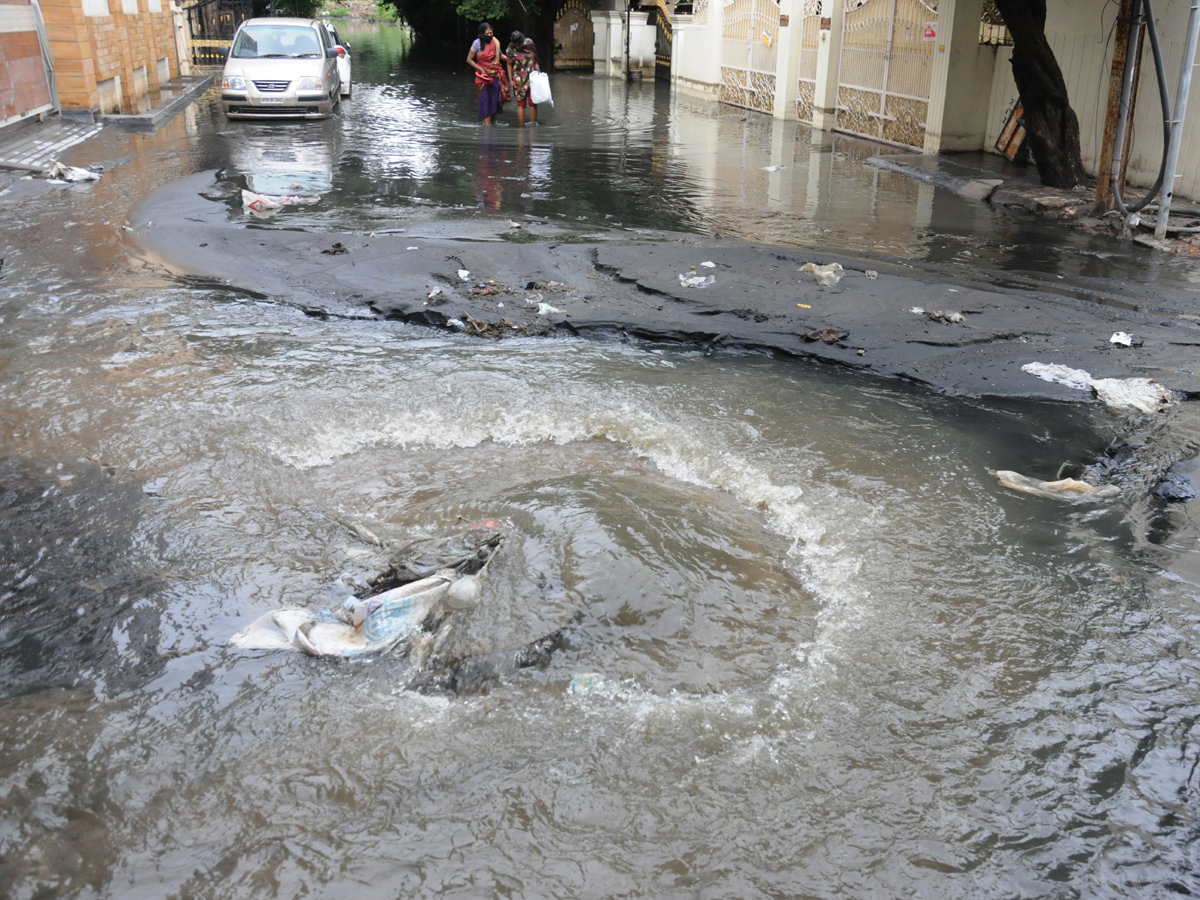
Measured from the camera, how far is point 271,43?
17.3m

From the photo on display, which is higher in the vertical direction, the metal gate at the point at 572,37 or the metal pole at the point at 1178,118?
the metal gate at the point at 572,37

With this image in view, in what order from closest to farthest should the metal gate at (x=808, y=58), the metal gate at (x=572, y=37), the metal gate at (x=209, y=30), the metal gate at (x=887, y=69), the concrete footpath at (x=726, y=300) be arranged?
the concrete footpath at (x=726, y=300)
the metal gate at (x=887, y=69)
the metal gate at (x=808, y=58)
the metal gate at (x=209, y=30)
the metal gate at (x=572, y=37)

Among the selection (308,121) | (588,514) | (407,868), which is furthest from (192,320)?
(308,121)

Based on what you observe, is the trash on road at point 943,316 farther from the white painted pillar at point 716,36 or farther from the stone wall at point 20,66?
the white painted pillar at point 716,36

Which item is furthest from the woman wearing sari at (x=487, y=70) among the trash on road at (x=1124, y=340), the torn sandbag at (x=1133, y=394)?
the torn sandbag at (x=1133, y=394)

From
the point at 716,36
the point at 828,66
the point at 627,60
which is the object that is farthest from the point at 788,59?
the point at 627,60

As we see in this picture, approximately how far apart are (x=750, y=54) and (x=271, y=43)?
10.8 meters

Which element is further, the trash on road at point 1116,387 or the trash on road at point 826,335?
the trash on road at point 826,335

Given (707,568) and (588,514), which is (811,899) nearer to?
(707,568)

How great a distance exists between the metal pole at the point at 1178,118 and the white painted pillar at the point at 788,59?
11715 millimetres

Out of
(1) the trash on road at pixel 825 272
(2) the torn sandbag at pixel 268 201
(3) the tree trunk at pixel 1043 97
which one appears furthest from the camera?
(3) the tree trunk at pixel 1043 97

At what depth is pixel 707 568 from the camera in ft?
13.0

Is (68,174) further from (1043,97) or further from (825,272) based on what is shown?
(1043,97)

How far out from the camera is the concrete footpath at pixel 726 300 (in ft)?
20.3
